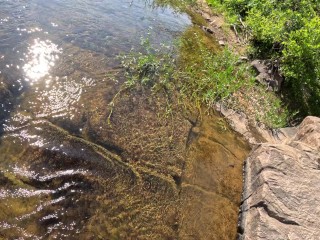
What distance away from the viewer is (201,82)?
22.2 feet

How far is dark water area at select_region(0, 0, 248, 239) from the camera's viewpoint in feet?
12.4

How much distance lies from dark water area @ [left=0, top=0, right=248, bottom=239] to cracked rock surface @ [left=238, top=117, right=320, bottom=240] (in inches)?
11.0

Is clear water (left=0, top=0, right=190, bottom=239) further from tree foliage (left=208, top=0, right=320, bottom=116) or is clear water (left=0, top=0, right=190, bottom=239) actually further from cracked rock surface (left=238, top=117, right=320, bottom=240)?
tree foliage (left=208, top=0, right=320, bottom=116)

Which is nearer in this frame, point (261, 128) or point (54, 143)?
point (54, 143)

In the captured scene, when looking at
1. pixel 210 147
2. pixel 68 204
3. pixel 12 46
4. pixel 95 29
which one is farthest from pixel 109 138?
pixel 95 29

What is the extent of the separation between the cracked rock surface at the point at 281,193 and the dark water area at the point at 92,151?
0.92ft

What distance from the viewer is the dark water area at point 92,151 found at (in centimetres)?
378

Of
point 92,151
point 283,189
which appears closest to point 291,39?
point 283,189

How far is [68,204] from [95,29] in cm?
448

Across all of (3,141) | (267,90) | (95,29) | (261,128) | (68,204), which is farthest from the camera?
(267,90)

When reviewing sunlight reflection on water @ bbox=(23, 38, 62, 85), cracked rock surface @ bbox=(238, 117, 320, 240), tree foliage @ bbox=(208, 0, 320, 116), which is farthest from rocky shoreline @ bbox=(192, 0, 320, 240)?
sunlight reflection on water @ bbox=(23, 38, 62, 85)

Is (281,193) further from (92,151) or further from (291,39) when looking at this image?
(291,39)

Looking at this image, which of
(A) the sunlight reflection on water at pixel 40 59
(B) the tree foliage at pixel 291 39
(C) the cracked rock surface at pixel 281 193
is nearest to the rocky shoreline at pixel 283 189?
(C) the cracked rock surface at pixel 281 193

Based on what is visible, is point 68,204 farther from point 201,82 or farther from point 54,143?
point 201,82
